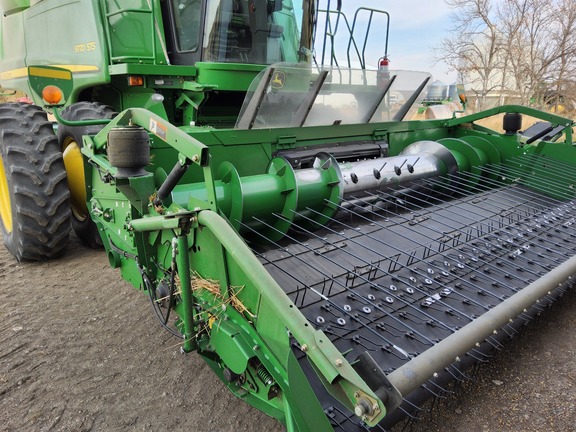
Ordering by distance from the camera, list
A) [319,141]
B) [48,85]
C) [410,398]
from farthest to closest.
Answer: [319,141] → [48,85] → [410,398]

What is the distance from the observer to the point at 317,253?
221cm

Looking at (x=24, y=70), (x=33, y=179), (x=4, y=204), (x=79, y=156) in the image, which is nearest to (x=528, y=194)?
(x=79, y=156)

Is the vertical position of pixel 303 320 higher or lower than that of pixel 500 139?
lower

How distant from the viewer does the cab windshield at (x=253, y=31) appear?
359cm

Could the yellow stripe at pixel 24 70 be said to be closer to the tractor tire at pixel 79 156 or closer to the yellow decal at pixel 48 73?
the tractor tire at pixel 79 156

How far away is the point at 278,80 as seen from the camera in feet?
9.59

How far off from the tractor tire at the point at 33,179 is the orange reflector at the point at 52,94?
2.90 feet

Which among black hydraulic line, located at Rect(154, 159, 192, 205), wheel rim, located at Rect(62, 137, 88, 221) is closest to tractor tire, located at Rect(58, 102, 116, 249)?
wheel rim, located at Rect(62, 137, 88, 221)

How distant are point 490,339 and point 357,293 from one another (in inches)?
24.6

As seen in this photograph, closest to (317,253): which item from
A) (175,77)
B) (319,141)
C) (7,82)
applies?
(319,141)

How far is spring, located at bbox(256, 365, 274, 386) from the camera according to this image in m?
1.46

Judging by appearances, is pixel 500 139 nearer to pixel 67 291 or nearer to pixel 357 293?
pixel 357 293

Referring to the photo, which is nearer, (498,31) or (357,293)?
(357,293)

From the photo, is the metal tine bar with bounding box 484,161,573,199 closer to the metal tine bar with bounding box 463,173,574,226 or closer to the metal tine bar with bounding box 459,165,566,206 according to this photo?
the metal tine bar with bounding box 459,165,566,206
